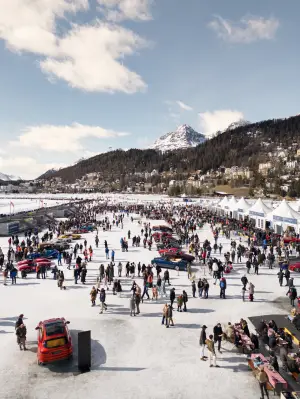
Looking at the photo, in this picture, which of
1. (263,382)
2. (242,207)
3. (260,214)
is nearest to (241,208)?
(242,207)

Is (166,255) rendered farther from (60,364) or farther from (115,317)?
(60,364)

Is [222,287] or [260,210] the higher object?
[260,210]

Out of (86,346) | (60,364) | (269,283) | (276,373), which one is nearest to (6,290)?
(60,364)

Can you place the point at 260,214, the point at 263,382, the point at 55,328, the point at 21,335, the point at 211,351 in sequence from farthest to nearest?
the point at 260,214
the point at 21,335
the point at 55,328
the point at 211,351
the point at 263,382

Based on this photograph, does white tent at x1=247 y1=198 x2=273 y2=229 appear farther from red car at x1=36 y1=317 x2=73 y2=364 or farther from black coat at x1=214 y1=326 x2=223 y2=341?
red car at x1=36 y1=317 x2=73 y2=364

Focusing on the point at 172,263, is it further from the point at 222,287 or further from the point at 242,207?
the point at 242,207

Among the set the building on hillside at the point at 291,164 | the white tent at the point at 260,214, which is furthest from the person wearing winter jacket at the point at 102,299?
the building on hillside at the point at 291,164

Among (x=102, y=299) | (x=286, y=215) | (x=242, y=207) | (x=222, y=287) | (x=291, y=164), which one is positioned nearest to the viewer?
(x=102, y=299)
